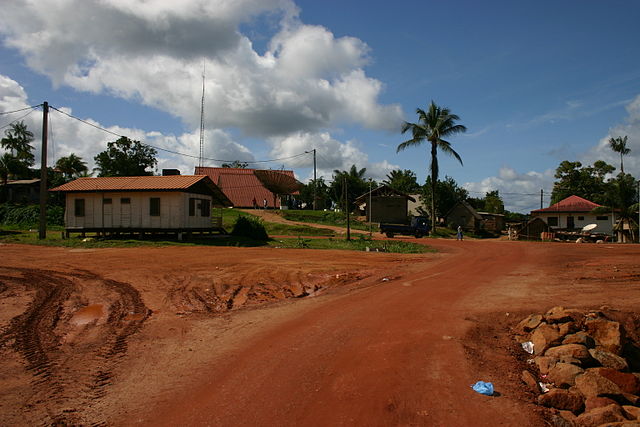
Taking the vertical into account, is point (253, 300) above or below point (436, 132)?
below

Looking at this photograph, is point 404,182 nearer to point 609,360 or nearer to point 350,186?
point 350,186

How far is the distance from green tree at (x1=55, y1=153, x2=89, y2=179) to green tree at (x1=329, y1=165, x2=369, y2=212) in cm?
3338

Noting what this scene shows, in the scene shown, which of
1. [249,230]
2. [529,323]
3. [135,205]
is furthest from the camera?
[249,230]

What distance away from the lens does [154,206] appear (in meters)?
28.2

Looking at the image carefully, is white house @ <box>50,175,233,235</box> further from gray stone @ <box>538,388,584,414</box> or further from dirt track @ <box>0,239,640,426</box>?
gray stone @ <box>538,388,584,414</box>

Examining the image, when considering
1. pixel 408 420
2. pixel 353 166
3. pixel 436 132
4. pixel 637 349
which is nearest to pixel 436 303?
pixel 637 349

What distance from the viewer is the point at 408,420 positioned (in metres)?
5.02

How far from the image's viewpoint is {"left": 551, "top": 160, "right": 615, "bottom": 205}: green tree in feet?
209

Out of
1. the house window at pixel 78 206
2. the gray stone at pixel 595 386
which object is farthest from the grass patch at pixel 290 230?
the gray stone at pixel 595 386

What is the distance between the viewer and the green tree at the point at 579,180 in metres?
63.7

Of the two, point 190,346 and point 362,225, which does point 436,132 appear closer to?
point 362,225

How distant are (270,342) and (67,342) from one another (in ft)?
11.6

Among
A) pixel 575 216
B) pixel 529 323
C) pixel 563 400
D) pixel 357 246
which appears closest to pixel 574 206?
pixel 575 216

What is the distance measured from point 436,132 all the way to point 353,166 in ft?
92.3
